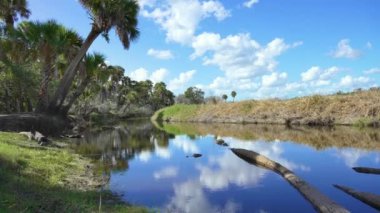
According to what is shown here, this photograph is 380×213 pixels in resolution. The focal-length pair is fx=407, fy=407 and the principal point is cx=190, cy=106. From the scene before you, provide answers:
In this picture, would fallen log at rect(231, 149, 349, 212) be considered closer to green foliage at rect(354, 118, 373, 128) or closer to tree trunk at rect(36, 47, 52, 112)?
tree trunk at rect(36, 47, 52, 112)

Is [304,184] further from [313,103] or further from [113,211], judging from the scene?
[313,103]

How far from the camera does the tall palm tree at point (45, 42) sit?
2808 centimetres

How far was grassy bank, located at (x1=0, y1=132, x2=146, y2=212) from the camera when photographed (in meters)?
8.26

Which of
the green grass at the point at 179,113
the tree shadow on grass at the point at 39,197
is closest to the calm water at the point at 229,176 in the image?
the tree shadow on grass at the point at 39,197

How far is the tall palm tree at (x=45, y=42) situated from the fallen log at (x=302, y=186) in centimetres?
1574

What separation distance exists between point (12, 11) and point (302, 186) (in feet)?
91.8

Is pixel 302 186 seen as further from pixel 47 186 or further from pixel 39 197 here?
pixel 39 197

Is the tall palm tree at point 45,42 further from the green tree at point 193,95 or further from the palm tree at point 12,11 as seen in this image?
the green tree at point 193,95

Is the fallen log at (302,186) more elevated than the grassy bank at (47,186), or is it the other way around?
the grassy bank at (47,186)

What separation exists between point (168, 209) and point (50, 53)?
69.8ft

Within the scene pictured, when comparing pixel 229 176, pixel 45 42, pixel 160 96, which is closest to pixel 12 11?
pixel 45 42

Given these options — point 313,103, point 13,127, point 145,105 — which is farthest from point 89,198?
point 145,105

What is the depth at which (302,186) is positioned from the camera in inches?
492

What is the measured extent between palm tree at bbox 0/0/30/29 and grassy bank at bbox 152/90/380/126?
3018 centimetres
